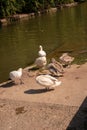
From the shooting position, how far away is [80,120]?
34.4 ft

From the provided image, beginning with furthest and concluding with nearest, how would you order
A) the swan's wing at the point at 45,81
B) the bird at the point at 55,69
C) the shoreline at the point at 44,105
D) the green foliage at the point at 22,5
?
the green foliage at the point at 22,5 → the bird at the point at 55,69 → the swan's wing at the point at 45,81 → the shoreline at the point at 44,105

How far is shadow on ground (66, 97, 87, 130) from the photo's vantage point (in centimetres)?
1015

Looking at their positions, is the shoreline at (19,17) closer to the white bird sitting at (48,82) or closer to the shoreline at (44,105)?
the shoreline at (44,105)

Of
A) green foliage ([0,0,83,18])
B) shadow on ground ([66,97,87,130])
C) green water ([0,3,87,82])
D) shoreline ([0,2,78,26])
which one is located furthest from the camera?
green foliage ([0,0,83,18])

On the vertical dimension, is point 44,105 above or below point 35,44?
above

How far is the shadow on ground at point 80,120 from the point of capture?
10151 millimetres

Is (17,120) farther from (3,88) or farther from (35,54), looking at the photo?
(35,54)

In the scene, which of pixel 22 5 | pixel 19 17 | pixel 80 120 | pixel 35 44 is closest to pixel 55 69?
pixel 80 120

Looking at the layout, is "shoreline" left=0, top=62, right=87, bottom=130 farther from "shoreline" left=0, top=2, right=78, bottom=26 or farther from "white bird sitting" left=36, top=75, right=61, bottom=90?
"shoreline" left=0, top=2, right=78, bottom=26

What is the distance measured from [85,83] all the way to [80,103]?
204cm

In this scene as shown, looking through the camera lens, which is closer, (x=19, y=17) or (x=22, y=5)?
(x=19, y=17)

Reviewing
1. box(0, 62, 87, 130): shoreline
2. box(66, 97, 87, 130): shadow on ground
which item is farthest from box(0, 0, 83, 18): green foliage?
box(66, 97, 87, 130): shadow on ground

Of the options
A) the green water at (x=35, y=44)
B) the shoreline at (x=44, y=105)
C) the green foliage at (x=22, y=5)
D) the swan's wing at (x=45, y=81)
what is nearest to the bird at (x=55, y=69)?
the shoreline at (x=44, y=105)

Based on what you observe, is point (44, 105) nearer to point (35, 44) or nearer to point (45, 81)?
point (45, 81)
